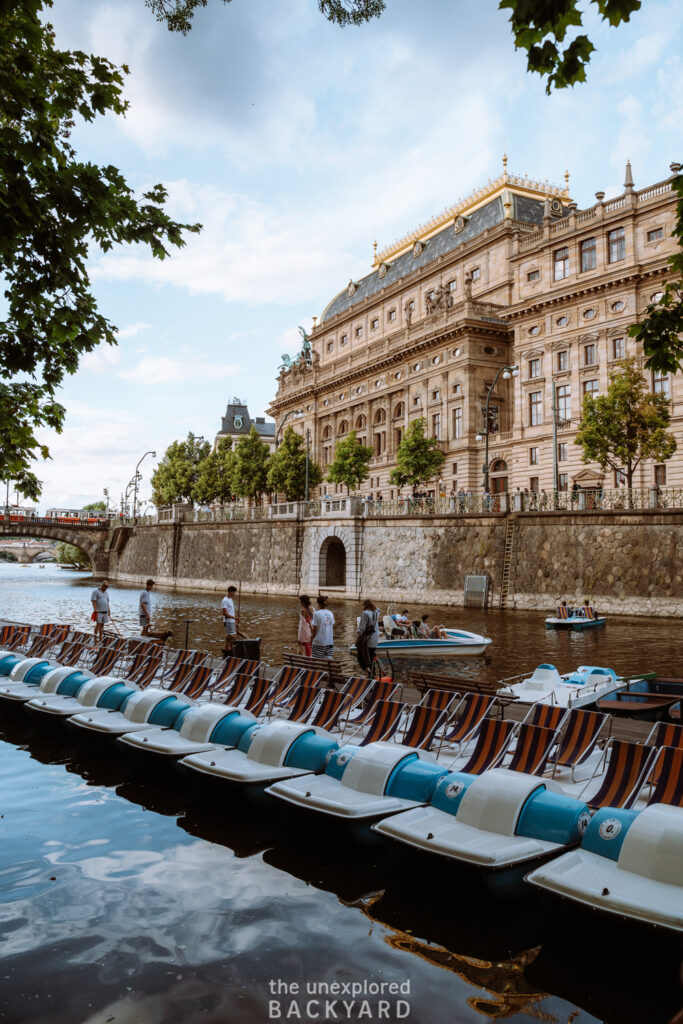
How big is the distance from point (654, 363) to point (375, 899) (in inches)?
214

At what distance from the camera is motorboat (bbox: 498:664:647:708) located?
1274 cm

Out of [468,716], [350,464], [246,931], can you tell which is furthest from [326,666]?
[350,464]

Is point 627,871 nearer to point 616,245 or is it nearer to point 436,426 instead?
point 616,245

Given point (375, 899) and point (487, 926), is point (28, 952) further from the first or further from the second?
point (487, 926)

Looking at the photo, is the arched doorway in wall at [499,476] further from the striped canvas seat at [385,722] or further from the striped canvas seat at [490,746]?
the striped canvas seat at [490,746]

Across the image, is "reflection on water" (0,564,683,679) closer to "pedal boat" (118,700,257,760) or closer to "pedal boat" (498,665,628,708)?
"pedal boat" (498,665,628,708)

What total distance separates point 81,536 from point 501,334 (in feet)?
141

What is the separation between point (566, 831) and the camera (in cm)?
662

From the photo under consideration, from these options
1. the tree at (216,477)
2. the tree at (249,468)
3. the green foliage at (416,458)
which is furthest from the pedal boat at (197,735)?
the tree at (216,477)

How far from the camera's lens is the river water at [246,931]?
5.07 metres

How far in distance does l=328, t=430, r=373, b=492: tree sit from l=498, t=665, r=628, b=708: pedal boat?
43.7 meters

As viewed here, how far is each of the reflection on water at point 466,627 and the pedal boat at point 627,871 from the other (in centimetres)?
1160

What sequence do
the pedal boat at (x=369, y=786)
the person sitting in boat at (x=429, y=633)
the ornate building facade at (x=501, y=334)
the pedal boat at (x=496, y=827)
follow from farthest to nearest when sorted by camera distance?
the ornate building facade at (x=501, y=334)
the person sitting in boat at (x=429, y=633)
the pedal boat at (x=369, y=786)
the pedal boat at (x=496, y=827)

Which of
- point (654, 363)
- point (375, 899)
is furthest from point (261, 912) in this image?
point (654, 363)
